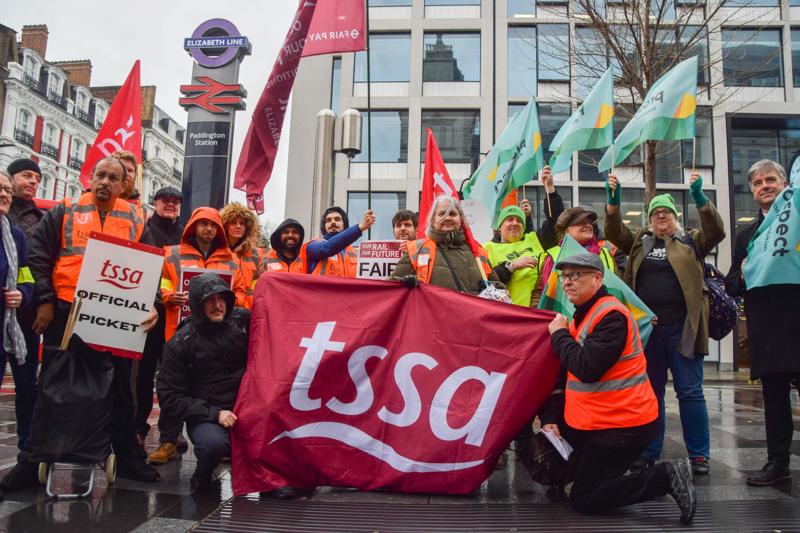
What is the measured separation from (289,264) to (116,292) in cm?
180

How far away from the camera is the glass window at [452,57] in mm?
23234

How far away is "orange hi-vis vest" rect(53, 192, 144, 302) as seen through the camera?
4098 mm

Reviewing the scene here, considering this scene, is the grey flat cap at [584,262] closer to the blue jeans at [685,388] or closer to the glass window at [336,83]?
the blue jeans at [685,388]

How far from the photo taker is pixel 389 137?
23.0m

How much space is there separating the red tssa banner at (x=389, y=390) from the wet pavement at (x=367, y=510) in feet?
0.62

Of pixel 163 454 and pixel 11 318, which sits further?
pixel 163 454

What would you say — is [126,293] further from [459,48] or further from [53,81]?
[53,81]

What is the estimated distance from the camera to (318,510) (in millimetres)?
3562

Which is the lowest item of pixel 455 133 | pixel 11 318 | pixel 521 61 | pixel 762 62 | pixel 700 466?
pixel 700 466

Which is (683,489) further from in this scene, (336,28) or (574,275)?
(336,28)

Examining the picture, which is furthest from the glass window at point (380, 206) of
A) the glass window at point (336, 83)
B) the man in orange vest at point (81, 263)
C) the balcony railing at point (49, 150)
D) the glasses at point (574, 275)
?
the balcony railing at point (49, 150)

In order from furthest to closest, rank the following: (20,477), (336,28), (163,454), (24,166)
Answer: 1. (336,28)
2. (24,166)
3. (163,454)
4. (20,477)

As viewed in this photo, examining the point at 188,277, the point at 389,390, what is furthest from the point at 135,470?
the point at 389,390

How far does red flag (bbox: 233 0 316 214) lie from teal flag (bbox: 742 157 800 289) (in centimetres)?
500
